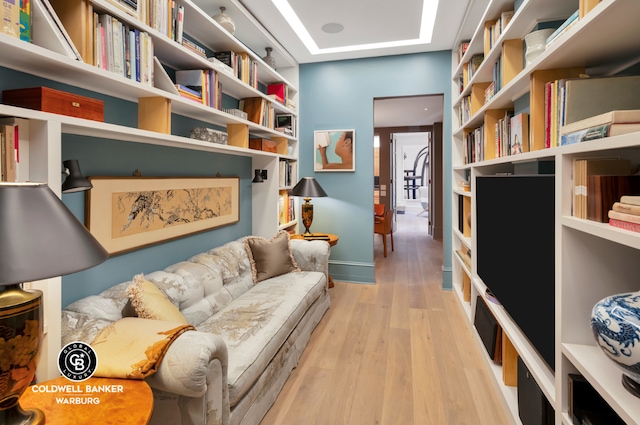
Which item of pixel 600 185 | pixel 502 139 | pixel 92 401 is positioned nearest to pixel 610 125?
pixel 600 185

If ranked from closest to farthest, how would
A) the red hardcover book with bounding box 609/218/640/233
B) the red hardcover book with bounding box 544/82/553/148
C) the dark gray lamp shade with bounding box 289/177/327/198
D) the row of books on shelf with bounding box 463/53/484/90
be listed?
the red hardcover book with bounding box 609/218/640/233 → the red hardcover book with bounding box 544/82/553/148 → the row of books on shelf with bounding box 463/53/484/90 → the dark gray lamp shade with bounding box 289/177/327/198

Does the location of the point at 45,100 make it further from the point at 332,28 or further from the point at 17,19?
the point at 332,28

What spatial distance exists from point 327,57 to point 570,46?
3207mm

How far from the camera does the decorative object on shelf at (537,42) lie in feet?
5.69

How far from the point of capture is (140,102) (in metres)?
2.01

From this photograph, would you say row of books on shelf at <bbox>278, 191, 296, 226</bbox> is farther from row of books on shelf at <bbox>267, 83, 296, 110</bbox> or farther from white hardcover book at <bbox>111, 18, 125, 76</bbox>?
white hardcover book at <bbox>111, 18, 125, 76</bbox>

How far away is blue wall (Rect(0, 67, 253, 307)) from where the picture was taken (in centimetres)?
172

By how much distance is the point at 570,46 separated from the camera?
1295 mm

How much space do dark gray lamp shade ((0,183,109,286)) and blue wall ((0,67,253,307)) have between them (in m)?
0.97

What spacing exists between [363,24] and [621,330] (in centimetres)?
332

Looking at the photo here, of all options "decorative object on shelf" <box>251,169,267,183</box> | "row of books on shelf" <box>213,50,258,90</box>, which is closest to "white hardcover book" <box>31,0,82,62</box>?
"row of books on shelf" <box>213,50,258,90</box>

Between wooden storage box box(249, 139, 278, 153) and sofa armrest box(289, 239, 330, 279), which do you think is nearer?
sofa armrest box(289, 239, 330, 279)

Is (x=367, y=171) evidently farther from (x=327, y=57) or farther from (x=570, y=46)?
(x=570, y=46)

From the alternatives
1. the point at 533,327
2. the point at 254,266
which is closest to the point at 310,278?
the point at 254,266
